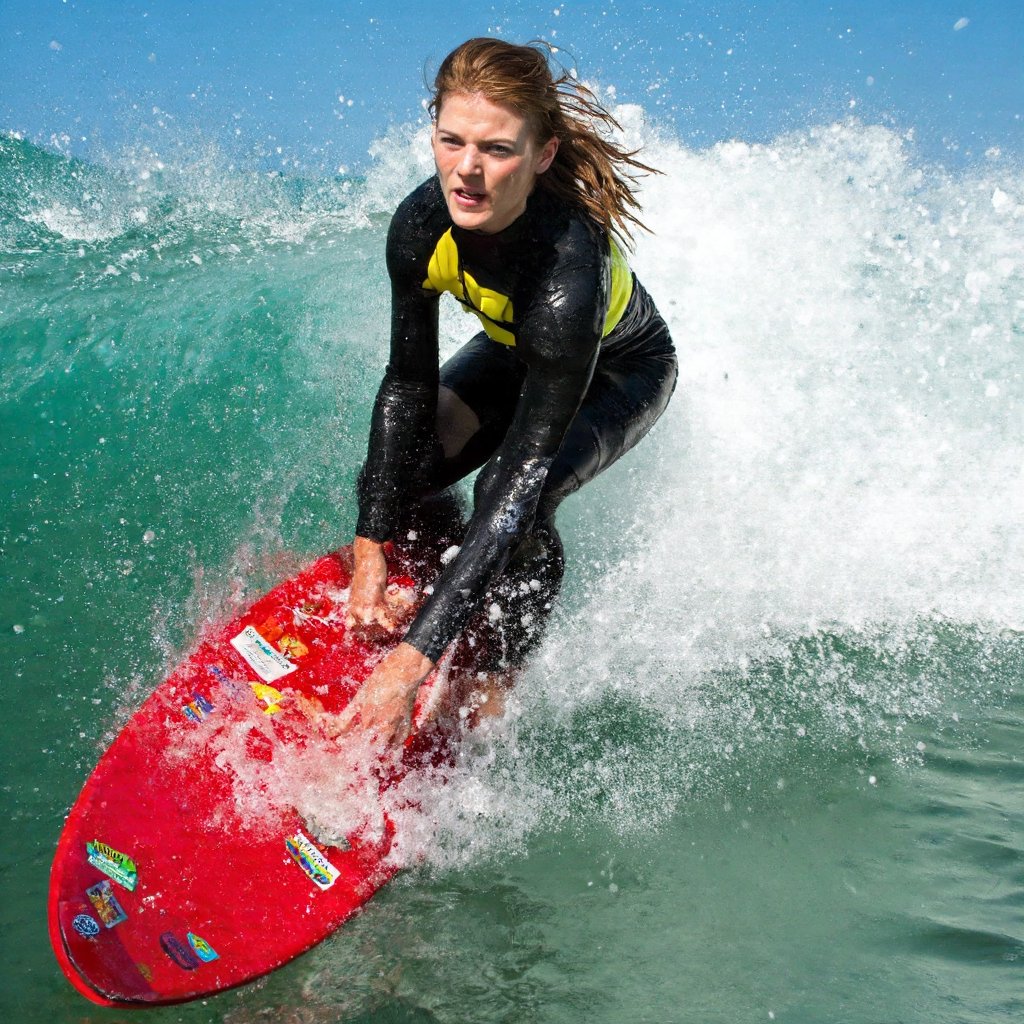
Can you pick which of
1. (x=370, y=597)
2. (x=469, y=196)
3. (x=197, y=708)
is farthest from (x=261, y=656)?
(x=469, y=196)

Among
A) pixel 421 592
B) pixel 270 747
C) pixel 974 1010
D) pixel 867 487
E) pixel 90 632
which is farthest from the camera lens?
pixel 867 487

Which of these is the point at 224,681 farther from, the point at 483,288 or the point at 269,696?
the point at 483,288

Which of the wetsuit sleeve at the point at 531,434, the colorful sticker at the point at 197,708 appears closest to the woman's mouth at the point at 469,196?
the wetsuit sleeve at the point at 531,434

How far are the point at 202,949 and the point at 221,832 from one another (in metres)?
0.36

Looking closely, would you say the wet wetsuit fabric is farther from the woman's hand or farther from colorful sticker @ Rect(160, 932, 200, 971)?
colorful sticker @ Rect(160, 932, 200, 971)

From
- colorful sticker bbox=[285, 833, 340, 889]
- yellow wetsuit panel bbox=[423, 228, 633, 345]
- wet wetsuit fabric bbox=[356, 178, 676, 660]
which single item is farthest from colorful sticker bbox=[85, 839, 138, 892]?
yellow wetsuit panel bbox=[423, 228, 633, 345]

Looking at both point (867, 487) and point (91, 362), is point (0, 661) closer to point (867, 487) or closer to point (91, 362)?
point (91, 362)

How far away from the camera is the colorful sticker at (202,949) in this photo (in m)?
2.31

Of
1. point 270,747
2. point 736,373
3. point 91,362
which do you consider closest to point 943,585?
point 736,373

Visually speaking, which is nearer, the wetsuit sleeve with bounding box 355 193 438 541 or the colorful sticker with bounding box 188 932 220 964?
the colorful sticker with bounding box 188 932 220 964

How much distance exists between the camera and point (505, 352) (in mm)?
3270

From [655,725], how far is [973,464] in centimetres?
303

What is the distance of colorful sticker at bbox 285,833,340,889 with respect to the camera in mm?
2592

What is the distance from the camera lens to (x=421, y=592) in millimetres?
3275
